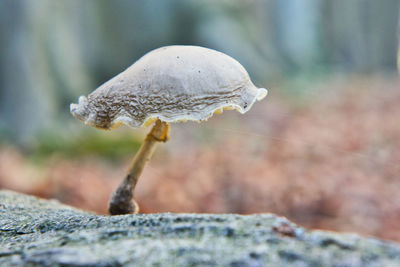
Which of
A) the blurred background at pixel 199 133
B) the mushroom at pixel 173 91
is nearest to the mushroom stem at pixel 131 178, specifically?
the mushroom at pixel 173 91

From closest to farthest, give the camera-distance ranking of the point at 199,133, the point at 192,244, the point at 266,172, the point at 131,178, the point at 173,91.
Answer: the point at 192,244
the point at 173,91
the point at 131,178
the point at 266,172
the point at 199,133

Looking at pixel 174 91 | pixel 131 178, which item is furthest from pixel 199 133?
pixel 174 91

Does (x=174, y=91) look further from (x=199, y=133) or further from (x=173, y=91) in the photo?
(x=199, y=133)

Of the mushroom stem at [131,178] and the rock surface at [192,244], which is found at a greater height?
the mushroom stem at [131,178]

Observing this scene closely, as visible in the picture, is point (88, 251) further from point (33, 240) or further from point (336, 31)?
point (336, 31)

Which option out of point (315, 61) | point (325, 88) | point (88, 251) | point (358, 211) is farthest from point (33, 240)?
point (315, 61)

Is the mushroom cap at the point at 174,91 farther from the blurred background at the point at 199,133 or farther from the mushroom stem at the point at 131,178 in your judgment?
the blurred background at the point at 199,133
